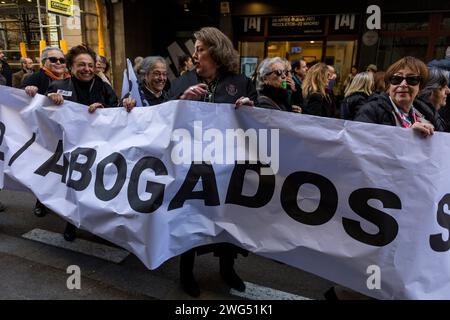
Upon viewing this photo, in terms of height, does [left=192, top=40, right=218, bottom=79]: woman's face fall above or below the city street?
above

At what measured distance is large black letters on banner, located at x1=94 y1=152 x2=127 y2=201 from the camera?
100 inches

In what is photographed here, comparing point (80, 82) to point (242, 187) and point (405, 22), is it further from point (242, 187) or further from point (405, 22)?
point (405, 22)

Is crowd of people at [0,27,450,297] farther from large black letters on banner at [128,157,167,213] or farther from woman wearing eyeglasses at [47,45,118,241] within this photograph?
large black letters on banner at [128,157,167,213]

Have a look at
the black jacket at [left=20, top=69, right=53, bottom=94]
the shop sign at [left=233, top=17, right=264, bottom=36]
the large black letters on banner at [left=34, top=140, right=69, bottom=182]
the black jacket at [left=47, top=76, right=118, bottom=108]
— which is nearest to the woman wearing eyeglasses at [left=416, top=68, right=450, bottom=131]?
the black jacket at [left=47, top=76, right=118, bottom=108]

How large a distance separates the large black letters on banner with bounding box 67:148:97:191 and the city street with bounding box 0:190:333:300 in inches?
32.3

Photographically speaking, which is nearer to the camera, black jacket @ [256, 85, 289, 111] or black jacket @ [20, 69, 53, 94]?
black jacket @ [256, 85, 289, 111]

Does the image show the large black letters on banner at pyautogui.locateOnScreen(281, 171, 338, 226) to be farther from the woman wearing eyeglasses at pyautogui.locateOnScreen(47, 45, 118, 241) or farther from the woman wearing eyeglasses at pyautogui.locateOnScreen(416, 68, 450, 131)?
A: the woman wearing eyeglasses at pyautogui.locateOnScreen(47, 45, 118, 241)

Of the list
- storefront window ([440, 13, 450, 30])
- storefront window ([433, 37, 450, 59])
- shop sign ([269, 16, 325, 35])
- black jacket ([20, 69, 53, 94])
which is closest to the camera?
black jacket ([20, 69, 53, 94])

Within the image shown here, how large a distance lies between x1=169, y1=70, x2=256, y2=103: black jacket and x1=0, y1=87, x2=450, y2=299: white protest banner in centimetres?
15

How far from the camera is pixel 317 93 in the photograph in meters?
4.34

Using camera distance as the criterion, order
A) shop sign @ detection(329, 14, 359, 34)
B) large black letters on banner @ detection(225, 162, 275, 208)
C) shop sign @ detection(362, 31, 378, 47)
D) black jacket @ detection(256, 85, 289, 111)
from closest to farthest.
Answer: large black letters on banner @ detection(225, 162, 275, 208)
black jacket @ detection(256, 85, 289, 111)
shop sign @ detection(362, 31, 378, 47)
shop sign @ detection(329, 14, 359, 34)

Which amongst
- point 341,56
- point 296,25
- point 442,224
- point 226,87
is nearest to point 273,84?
point 226,87

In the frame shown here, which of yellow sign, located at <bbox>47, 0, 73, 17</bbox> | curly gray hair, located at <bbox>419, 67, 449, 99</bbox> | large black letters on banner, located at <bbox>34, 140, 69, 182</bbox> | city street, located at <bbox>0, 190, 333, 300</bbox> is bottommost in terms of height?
city street, located at <bbox>0, 190, 333, 300</bbox>

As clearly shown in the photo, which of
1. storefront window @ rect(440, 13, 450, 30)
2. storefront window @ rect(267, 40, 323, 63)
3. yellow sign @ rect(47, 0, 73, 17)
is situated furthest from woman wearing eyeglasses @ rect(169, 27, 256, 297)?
storefront window @ rect(440, 13, 450, 30)
